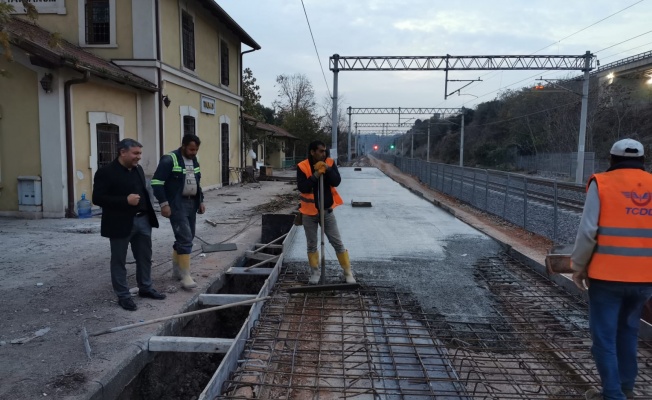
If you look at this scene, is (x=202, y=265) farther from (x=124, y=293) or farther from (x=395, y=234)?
(x=395, y=234)

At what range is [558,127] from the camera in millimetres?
43250

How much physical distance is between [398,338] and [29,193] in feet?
32.6

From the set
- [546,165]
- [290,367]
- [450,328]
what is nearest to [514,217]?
[450,328]

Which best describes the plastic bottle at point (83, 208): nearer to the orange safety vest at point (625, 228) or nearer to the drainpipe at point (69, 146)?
the drainpipe at point (69, 146)

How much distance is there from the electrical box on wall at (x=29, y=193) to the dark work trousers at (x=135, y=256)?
7124 mm

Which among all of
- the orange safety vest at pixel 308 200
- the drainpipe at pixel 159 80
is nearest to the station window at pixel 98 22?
the drainpipe at pixel 159 80

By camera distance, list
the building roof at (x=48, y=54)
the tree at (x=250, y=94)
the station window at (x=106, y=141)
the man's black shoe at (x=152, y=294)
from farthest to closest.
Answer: the tree at (x=250, y=94) → the station window at (x=106, y=141) → the building roof at (x=48, y=54) → the man's black shoe at (x=152, y=294)

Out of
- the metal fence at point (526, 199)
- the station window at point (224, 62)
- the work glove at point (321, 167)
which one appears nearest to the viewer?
the work glove at point (321, 167)

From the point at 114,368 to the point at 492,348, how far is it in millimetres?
3257

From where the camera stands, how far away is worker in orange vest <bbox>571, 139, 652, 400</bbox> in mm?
3170

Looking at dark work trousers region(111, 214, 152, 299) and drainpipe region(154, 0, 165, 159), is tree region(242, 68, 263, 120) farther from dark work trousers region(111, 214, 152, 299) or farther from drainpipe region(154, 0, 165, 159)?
dark work trousers region(111, 214, 152, 299)

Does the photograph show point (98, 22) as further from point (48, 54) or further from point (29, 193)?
point (29, 193)

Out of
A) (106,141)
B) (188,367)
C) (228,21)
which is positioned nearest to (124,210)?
(188,367)

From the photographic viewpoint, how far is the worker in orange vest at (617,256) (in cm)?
317
